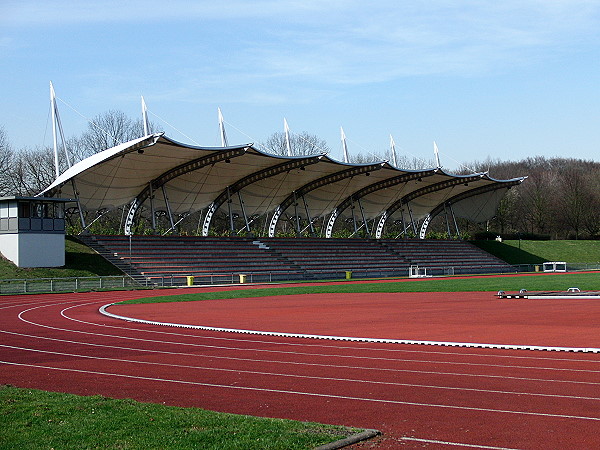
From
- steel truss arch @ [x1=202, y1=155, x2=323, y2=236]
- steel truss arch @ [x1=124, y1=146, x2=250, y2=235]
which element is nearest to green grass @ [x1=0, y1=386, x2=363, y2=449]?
steel truss arch @ [x1=124, y1=146, x2=250, y2=235]

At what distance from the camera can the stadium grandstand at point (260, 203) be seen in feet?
181

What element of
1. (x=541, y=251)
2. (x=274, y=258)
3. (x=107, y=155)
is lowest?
(x=541, y=251)

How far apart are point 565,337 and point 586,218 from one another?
9515 centimetres

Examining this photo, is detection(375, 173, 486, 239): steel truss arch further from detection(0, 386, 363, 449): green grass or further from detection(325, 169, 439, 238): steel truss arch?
detection(0, 386, 363, 449): green grass

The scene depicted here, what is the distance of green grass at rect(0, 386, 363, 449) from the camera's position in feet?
25.5

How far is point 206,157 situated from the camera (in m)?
56.9

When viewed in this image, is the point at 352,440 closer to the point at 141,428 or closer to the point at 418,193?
the point at 141,428

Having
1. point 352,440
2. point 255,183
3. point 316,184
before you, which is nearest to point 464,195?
point 316,184

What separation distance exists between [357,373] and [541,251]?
79542mm

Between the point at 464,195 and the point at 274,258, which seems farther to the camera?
the point at 464,195

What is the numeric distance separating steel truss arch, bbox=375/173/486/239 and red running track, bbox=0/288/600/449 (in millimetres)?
54060

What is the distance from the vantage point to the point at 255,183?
2628 inches

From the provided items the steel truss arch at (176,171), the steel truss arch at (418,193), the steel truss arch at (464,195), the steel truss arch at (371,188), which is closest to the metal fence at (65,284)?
the steel truss arch at (176,171)

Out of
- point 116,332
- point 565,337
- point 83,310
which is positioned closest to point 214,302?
point 83,310
